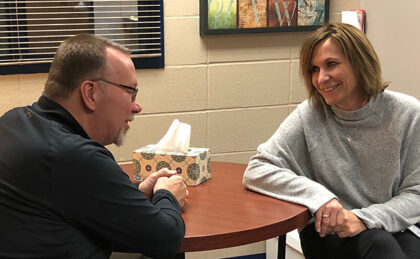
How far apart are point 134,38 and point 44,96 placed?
5.18 ft

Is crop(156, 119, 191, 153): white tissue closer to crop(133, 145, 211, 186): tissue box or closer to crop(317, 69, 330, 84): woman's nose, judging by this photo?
crop(133, 145, 211, 186): tissue box

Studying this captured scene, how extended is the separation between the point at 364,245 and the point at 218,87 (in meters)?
1.59

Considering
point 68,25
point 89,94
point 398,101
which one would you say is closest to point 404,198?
point 398,101

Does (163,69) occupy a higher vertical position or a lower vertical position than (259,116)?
higher

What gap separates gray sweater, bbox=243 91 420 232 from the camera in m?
2.07

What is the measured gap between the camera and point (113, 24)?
3006 mm

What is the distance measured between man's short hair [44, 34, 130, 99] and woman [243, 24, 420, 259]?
79 cm

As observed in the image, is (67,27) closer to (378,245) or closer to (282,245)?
(282,245)

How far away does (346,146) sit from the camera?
84.5 inches

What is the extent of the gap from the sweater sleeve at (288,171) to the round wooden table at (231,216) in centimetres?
3

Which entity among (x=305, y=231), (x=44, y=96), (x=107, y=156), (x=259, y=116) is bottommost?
(x=305, y=231)

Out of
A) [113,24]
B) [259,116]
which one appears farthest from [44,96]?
[259,116]

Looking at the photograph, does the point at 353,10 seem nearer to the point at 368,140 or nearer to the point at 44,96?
the point at 368,140

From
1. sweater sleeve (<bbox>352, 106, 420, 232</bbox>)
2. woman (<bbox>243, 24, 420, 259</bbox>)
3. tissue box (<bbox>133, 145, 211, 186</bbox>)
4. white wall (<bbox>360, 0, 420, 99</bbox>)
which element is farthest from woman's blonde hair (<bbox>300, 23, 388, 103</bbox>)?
white wall (<bbox>360, 0, 420, 99</bbox>)
